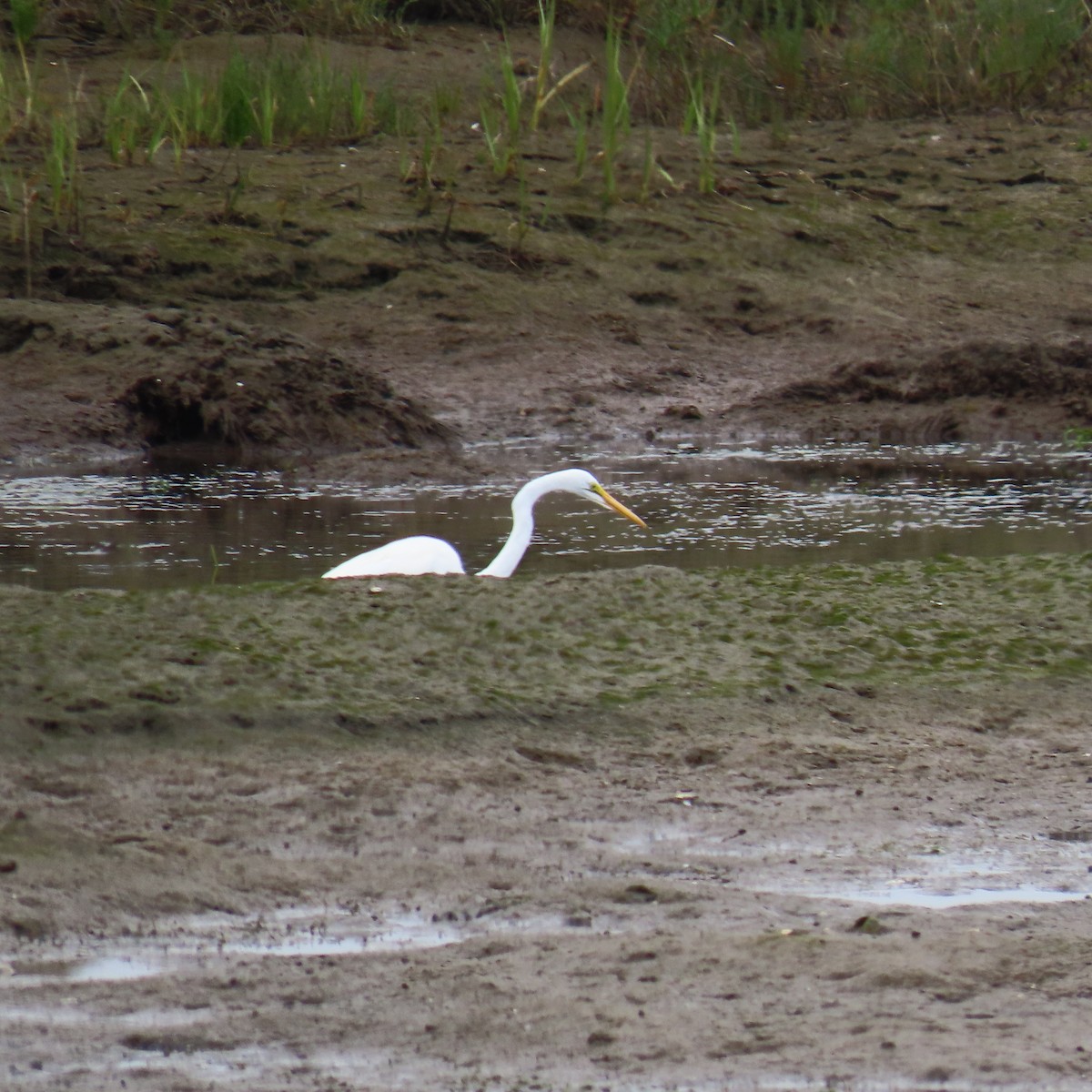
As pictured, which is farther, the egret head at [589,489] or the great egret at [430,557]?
the egret head at [589,489]

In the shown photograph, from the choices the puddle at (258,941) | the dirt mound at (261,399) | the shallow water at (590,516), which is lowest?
the shallow water at (590,516)

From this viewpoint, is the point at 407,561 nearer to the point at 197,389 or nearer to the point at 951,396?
the point at 197,389

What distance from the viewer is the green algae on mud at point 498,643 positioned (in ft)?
12.6

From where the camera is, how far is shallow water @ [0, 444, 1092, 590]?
628 centimetres

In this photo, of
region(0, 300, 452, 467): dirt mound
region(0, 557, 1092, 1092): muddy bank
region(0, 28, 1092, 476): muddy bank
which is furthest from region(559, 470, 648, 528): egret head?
region(0, 300, 452, 467): dirt mound

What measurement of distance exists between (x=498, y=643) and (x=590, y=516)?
3141 mm

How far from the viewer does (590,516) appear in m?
7.46

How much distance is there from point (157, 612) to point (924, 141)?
890 centimetres

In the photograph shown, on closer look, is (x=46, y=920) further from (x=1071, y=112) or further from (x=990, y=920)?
(x=1071, y=112)

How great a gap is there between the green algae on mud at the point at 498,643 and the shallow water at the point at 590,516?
4.05 ft

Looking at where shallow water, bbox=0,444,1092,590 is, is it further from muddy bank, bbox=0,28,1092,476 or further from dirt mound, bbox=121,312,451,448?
muddy bank, bbox=0,28,1092,476

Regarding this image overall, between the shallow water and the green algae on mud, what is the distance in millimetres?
1235

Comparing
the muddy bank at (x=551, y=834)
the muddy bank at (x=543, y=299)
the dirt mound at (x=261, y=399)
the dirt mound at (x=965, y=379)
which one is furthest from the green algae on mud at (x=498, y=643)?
the dirt mound at (x=965, y=379)

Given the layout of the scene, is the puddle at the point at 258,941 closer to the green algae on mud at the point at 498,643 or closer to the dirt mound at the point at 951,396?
the green algae on mud at the point at 498,643
